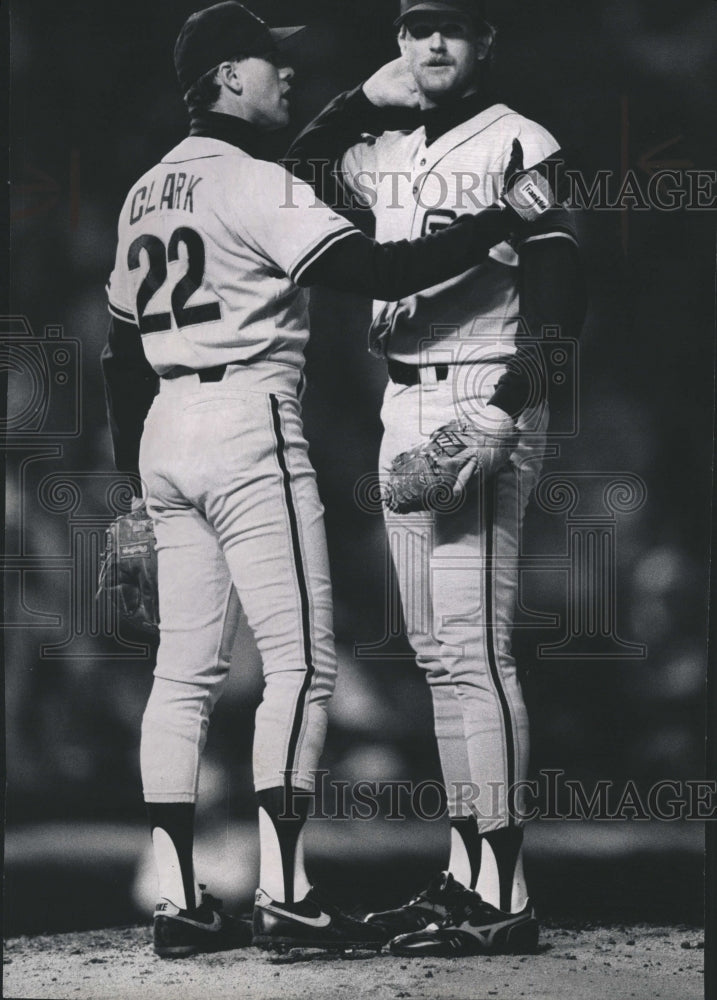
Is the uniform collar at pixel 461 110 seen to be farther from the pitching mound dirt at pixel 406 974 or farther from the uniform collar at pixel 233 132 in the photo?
the pitching mound dirt at pixel 406 974

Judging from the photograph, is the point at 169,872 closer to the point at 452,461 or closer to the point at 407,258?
the point at 452,461

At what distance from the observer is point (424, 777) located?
119 inches

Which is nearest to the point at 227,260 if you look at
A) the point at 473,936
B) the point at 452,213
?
the point at 452,213

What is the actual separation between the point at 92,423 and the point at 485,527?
1.06 metres

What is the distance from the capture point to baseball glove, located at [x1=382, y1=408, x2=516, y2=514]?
2.94 metres

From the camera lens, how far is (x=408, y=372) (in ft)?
9.93

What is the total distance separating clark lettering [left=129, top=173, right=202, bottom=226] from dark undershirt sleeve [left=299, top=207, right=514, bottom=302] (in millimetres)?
382

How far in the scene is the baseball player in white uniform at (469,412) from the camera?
2930 millimetres

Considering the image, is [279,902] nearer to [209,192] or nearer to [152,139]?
[209,192]

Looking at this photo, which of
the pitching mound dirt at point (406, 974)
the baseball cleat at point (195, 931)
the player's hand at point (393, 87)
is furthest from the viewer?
the player's hand at point (393, 87)

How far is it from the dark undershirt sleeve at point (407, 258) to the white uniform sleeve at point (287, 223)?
0.03m

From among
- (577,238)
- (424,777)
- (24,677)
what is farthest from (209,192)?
(424,777)

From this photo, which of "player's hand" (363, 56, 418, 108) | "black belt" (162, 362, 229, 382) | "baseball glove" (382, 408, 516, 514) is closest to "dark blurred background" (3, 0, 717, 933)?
"player's hand" (363, 56, 418, 108)

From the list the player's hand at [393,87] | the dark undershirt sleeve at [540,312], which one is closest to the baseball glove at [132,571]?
the dark undershirt sleeve at [540,312]
